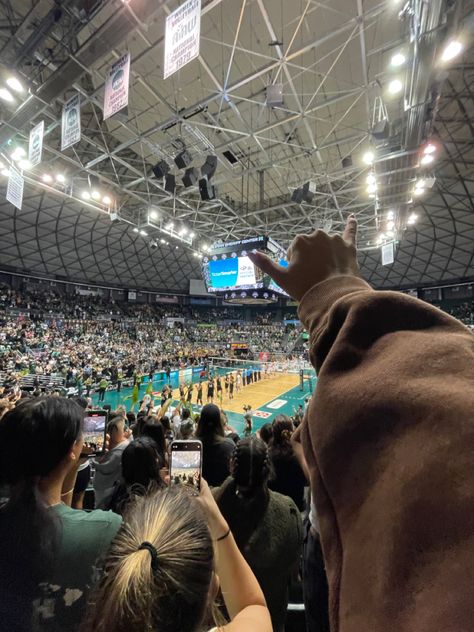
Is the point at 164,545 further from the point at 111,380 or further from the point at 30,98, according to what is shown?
the point at 111,380

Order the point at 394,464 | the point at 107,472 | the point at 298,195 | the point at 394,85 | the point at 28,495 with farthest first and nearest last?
1. the point at 298,195
2. the point at 394,85
3. the point at 107,472
4. the point at 28,495
5. the point at 394,464

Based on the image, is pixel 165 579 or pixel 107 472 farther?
pixel 107 472

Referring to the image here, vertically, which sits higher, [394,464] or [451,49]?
[451,49]

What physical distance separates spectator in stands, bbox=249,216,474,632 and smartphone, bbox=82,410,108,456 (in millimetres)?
3144

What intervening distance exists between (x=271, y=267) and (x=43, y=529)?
4.74 ft

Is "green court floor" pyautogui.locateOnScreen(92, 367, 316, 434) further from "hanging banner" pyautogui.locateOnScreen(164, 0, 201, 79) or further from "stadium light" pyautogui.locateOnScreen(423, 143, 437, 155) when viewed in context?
"hanging banner" pyautogui.locateOnScreen(164, 0, 201, 79)

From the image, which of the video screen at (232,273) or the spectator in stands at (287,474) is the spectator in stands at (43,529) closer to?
the spectator in stands at (287,474)

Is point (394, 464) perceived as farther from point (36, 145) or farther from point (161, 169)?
point (161, 169)

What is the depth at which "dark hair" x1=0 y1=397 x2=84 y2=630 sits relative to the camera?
3.48 feet

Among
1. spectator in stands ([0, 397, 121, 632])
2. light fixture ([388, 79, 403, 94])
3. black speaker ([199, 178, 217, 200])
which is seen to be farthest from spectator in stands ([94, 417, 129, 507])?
light fixture ([388, 79, 403, 94])

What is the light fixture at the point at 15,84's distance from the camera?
619 cm

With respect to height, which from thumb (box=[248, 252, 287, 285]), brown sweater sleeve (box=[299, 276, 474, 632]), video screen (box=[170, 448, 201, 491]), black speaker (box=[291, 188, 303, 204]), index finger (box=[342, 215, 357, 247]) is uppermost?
black speaker (box=[291, 188, 303, 204])

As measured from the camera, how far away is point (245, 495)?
1.80m

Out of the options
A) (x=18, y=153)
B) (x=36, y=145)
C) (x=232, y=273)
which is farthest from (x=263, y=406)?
(x=18, y=153)
